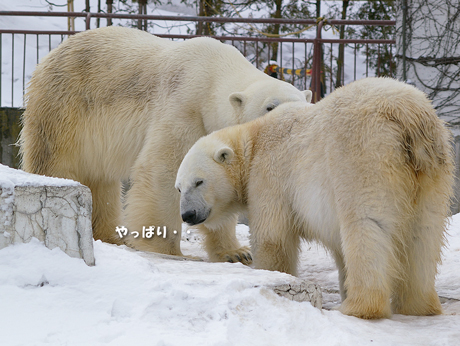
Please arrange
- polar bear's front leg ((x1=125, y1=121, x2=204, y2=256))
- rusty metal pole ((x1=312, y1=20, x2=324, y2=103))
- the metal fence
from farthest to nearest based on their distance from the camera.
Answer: the metal fence < rusty metal pole ((x1=312, y1=20, x2=324, y2=103)) < polar bear's front leg ((x1=125, y1=121, x2=204, y2=256))

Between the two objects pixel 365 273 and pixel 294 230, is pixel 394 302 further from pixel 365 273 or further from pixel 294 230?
pixel 294 230

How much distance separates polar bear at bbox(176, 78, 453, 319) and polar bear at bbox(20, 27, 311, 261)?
3.87 feet

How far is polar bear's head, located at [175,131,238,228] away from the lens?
143 inches

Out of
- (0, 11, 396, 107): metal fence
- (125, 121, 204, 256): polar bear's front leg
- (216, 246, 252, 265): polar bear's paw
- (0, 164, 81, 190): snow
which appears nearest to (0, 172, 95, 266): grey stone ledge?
(0, 164, 81, 190): snow

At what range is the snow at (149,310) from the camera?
6.41 ft

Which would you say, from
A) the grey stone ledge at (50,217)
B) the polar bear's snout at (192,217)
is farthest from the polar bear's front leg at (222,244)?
the grey stone ledge at (50,217)

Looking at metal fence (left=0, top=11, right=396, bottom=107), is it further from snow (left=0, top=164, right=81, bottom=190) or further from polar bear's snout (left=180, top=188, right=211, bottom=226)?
snow (left=0, top=164, right=81, bottom=190)

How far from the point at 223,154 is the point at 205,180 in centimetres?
20

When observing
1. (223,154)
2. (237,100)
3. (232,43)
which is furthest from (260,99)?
(232,43)

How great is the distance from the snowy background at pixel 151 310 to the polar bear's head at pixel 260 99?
193 cm

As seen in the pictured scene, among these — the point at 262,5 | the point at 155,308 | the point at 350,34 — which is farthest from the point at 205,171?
the point at 262,5

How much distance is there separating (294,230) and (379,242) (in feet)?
2.54

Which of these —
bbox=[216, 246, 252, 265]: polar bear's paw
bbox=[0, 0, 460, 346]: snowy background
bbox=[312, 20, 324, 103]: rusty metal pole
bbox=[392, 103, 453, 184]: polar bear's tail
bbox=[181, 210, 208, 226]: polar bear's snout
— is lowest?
bbox=[216, 246, 252, 265]: polar bear's paw

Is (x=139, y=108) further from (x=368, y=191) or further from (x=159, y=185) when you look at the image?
(x=368, y=191)
